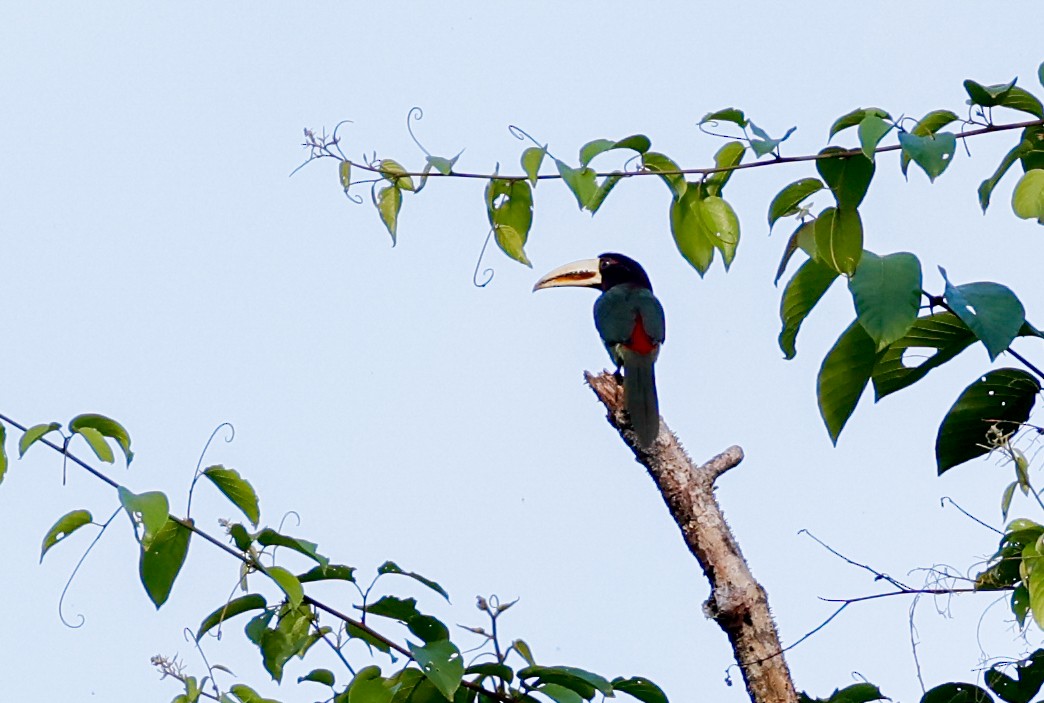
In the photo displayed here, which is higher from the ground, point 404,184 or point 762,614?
point 404,184

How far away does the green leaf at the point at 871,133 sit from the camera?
1.47m

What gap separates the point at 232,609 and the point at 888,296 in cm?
119

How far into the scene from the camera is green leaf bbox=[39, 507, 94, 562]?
177cm

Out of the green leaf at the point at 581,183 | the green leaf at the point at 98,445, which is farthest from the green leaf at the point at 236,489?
the green leaf at the point at 581,183

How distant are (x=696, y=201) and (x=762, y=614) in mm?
1191

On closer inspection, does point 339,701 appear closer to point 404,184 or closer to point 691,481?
point 404,184

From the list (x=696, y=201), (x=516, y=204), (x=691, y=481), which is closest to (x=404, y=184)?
(x=516, y=204)

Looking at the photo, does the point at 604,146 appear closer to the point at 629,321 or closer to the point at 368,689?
the point at 368,689

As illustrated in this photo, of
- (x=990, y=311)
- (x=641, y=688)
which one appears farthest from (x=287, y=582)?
(x=990, y=311)

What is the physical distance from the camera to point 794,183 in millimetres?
1770

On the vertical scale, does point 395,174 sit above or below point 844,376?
above

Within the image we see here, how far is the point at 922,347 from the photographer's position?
1812 mm

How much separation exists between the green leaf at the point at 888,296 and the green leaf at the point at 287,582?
92 centimetres

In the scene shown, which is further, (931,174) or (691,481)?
(691,481)
